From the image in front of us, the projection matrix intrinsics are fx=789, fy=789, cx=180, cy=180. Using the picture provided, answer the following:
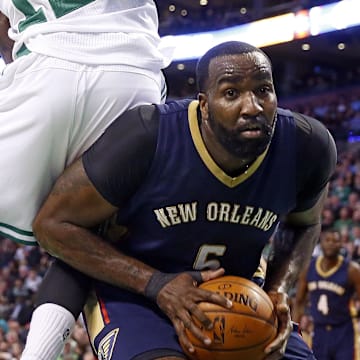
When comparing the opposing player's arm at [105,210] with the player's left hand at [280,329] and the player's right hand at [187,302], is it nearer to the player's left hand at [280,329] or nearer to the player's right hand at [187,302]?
the player's right hand at [187,302]

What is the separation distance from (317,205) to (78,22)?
1.10 meters

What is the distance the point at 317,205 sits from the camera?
2.95 metres

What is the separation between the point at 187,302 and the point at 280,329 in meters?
0.32

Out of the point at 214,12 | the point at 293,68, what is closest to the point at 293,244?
the point at 214,12

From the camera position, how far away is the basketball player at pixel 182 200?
239 cm

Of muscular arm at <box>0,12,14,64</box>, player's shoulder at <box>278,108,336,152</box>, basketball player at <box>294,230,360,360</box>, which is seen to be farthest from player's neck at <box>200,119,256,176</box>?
basketball player at <box>294,230,360,360</box>

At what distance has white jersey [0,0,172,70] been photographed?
2578 mm

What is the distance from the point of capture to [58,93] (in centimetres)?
252

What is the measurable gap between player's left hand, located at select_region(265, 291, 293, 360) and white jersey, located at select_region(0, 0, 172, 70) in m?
0.90

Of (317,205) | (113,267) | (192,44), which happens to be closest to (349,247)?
A: (317,205)

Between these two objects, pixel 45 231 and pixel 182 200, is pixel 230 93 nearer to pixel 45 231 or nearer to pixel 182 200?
pixel 182 200

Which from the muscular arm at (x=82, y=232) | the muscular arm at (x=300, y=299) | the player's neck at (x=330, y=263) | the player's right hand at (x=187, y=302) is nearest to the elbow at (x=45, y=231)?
the muscular arm at (x=82, y=232)

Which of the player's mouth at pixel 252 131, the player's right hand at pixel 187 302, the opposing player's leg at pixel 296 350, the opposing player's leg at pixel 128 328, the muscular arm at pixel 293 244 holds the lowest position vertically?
the opposing player's leg at pixel 296 350

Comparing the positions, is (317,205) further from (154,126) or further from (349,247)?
(349,247)
